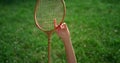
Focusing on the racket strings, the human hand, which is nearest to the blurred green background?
the racket strings

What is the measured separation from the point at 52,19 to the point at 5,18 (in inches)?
148

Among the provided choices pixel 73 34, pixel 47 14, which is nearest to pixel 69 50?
pixel 47 14

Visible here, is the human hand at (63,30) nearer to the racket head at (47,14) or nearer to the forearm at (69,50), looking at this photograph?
the forearm at (69,50)

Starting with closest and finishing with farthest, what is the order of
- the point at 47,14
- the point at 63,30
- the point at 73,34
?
the point at 63,30 → the point at 47,14 → the point at 73,34

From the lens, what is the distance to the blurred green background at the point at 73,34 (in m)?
4.85

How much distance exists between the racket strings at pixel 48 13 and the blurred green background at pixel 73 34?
4.96 feet

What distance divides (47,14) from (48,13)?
0.02 meters

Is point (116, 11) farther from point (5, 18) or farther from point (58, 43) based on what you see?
point (5, 18)

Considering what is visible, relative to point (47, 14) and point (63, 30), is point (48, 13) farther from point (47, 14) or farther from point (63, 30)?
→ point (63, 30)

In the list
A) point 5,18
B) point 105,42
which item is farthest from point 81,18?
point 5,18

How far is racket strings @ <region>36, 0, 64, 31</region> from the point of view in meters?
3.27

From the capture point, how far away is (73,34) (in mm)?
5754

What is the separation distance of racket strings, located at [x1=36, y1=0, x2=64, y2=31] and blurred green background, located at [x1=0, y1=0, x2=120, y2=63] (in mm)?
1510

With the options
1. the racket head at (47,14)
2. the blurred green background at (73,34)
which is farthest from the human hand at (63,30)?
the blurred green background at (73,34)
